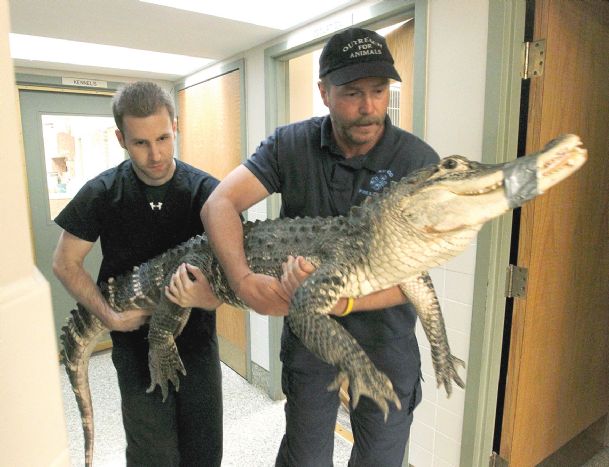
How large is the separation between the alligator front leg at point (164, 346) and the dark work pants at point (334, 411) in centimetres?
48

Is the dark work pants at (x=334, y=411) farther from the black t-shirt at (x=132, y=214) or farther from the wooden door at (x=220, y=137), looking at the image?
the wooden door at (x=220, y=137)

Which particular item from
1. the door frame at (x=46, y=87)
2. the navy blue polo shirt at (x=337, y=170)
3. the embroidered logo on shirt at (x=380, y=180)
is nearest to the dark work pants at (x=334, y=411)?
the navy blue polo shirt at (x=337, y=170)

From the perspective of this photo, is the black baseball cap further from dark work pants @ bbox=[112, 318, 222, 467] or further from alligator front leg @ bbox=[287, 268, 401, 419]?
dark work pants @ bbox=[112, 318, 222, 467]

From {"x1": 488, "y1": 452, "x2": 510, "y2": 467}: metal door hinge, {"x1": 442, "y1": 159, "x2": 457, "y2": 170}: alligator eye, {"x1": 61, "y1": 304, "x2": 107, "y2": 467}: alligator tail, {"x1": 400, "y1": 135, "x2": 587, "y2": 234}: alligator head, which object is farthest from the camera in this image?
{"x1": 488, "y1": 452, "x2": 510, "y2": 467}: metal door hinge

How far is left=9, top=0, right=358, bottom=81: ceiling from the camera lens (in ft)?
8.05

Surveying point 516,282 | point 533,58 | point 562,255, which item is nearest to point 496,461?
point 516,282

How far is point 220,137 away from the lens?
385 cm

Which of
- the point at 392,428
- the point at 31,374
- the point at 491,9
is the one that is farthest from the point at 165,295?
the point at 491,9

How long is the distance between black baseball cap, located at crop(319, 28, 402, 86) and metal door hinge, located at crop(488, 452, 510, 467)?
1980 mm

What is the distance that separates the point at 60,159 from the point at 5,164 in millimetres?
4360

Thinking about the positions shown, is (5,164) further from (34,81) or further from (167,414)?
(34,81)

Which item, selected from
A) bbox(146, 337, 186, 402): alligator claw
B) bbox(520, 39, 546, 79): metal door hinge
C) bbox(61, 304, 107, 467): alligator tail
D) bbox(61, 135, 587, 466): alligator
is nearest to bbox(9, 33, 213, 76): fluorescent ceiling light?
bbox(61, 304, 107, 467): alligator tail

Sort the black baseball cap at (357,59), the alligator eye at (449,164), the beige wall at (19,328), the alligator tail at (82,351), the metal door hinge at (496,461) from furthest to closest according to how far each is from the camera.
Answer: the metal door hinge at (496,461)
the alligator tail at (82,351)
the black baseball cap at (357,59)
the alligator eye at (449,164)
the beige wall at (19,328)

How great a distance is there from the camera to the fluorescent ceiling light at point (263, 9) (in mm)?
2438
